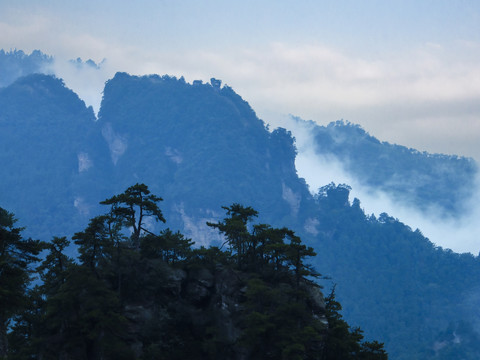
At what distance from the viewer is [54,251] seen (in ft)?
174

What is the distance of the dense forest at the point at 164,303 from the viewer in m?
48.5

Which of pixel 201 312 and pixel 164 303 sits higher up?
pixel 164 303

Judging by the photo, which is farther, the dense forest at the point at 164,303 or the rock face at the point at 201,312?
the rock face at the point at 201,312

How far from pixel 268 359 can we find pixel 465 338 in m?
119

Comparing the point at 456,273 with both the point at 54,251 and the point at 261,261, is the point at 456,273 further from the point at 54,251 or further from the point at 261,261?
the point at 54,251

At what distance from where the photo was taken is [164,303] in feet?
181

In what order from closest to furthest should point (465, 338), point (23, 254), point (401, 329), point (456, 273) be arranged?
point (23, 254)
point (465, 338)
point (401, 329)
point (456, 273)

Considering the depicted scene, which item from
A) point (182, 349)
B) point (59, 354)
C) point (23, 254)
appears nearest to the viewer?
point (23, 254)

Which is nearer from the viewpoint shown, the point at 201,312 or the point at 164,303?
the point at 201,312

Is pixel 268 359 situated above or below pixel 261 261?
below

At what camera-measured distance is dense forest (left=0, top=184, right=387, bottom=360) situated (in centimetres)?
4850

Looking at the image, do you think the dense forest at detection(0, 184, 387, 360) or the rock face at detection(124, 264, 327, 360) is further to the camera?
the rock face at detection(124, 264, 327, 360)

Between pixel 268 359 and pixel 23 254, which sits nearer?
pixel 23 254

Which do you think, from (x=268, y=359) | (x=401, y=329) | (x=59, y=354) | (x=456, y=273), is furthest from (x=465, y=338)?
(x=59, y=354)
